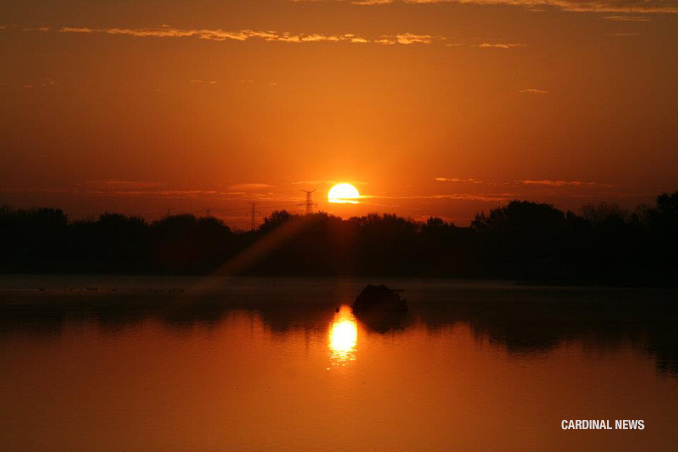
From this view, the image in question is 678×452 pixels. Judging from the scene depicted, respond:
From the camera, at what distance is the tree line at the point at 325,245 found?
103 meters

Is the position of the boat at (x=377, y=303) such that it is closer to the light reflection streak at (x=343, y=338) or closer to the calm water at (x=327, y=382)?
the light reflection streak at (x=343, y=338)

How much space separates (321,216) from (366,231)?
8673 mm

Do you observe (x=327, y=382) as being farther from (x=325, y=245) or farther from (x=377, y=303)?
(x=325, y=245)

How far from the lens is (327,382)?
62.5 feet

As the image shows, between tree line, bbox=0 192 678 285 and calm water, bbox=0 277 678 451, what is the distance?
62.5 metres

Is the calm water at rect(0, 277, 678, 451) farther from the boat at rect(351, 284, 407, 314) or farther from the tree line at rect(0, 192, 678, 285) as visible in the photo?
the tree line at rect(0, 192, 678, 285)

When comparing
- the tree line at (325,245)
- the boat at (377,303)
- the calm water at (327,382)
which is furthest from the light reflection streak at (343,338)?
the tree line at (325,245)

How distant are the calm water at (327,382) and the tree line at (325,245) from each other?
2461 inches

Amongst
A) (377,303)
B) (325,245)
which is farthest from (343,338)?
(325,245)

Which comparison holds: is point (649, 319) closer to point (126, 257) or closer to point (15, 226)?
point (126, 257)

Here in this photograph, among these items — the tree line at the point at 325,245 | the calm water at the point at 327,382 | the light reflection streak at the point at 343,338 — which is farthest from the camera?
the tree line at the point at 325,245

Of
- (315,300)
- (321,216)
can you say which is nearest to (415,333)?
(315,300)

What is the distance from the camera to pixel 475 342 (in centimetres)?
2753

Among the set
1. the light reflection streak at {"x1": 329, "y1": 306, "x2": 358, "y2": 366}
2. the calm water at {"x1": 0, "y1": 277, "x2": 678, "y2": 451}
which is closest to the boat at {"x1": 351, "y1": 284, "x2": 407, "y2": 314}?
the light reflection streak at {"x1": 329, "y1": 306, "x2": 358, "y2": 366}
